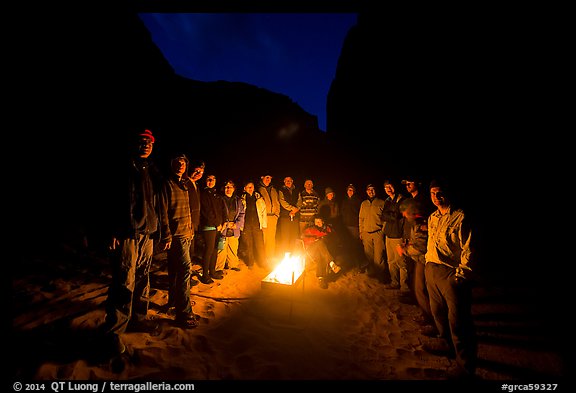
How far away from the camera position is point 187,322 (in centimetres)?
376

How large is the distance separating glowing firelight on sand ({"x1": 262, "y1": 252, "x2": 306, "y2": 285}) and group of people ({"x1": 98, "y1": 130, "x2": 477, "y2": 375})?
829mm

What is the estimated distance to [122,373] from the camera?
269cm

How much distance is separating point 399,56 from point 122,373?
51.9 ft

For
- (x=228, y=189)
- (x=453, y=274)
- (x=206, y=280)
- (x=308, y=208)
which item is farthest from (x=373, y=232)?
(x=206, y=280)

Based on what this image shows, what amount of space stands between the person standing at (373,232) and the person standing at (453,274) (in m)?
2.88

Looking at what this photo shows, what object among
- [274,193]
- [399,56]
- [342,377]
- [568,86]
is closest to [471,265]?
[342,377]

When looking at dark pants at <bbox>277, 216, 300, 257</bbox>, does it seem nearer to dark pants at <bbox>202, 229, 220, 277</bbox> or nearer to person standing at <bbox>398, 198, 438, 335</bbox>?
dark pants at <bbox>202, 229, 220, 277</bbox>

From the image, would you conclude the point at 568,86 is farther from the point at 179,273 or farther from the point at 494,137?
the point at 179,273

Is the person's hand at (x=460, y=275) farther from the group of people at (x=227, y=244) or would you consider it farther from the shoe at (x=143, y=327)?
the shoe at (x=143, y=327)

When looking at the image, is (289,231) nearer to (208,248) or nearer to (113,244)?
(208,248)

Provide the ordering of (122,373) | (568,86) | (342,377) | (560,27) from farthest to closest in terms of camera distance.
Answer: (568,86) < (560,27) < (342,377) < (122,373)

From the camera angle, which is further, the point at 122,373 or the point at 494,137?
the point at 494,137

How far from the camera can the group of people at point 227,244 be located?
2.96 meters

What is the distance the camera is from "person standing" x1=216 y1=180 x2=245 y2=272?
645cm
